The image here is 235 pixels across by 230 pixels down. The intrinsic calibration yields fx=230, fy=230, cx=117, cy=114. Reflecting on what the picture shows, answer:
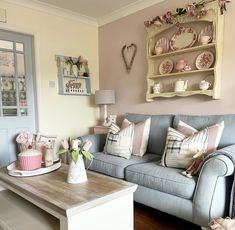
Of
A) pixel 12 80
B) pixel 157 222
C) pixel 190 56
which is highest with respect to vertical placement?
pixel 190 56

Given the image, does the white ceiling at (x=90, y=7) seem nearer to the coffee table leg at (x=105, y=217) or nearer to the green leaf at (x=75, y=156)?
the green leaf at (x=75, y=156)

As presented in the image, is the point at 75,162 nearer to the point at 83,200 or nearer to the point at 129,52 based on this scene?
the point at 83,200

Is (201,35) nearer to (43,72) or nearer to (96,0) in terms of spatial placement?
(96,0)

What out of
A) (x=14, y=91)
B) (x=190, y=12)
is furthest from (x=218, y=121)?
(x=14, y=91)

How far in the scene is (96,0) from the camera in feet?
10.3

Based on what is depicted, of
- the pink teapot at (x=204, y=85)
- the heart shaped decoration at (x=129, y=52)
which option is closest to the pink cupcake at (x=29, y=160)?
the pink teapot at (x=204, y=85)

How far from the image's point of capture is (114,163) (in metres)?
2.37

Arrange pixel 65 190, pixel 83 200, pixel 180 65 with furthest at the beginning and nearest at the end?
pixel 180 65
pixel 65 190
pixel 83 200

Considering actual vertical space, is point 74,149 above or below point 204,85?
below

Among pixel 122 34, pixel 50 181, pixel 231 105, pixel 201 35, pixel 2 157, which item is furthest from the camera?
pixel 122 34

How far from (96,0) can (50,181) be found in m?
2.53

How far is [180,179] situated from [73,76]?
2445 millimetres

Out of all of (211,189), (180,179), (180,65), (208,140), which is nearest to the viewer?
(211,189)

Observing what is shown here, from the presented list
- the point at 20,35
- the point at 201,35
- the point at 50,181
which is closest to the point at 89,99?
the point at 20,35
